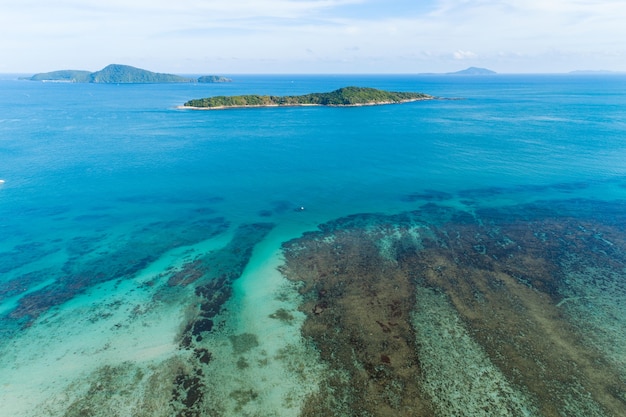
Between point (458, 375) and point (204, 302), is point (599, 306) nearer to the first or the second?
point (458, 375)

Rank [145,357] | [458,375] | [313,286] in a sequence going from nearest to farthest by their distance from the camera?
[458,375]
[145,357]
[313,286]

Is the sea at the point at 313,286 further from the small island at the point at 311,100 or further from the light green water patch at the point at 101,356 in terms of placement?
the small island at the point at 311,100

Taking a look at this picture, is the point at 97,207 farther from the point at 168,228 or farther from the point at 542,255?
the point at 542,255

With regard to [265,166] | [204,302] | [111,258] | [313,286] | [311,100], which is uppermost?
[311,100]

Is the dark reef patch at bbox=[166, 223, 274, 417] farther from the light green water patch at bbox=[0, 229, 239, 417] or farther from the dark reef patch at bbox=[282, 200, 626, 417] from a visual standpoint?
the dark reef patch at bbox=[282, 200, 626, 417]

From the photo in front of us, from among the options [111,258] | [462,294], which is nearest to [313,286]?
[462,294]

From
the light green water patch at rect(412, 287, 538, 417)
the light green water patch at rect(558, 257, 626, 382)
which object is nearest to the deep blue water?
A: the light green water patch at rect(558, 257, 626, 382)

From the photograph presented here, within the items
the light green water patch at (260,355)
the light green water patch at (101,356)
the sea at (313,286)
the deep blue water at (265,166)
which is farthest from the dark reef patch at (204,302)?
the deep blue water at (265,166)
